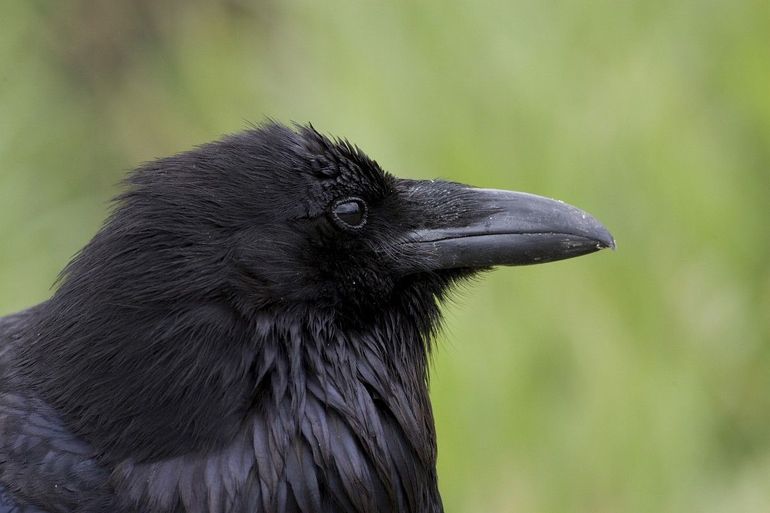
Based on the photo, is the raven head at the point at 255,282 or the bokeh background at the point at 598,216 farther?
the bokeh background at the point at 598,216

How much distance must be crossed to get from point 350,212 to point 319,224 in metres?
0.09

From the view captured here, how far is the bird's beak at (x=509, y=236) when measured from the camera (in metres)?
2.59

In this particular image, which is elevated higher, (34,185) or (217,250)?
(34,185)

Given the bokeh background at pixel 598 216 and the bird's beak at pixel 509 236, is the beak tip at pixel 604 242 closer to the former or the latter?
the bird's beak at pixel 509 236

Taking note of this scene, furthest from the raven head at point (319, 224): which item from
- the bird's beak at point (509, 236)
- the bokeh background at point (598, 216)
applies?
the bokeh background at point (598, 216)

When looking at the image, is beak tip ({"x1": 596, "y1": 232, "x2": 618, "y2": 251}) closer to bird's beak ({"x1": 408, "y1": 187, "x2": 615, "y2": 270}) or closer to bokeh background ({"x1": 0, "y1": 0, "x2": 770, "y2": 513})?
bird's beak ({"x1": 408, "y1": 187, "x2": 615, "y2": 270})

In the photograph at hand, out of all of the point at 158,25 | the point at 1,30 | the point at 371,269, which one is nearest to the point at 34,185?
the point at 1,30

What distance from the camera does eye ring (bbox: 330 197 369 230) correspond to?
252 centimetres

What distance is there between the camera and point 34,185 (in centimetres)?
603

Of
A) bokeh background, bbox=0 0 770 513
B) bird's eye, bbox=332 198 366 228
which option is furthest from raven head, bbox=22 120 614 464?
bokeh background, bbox=0 0 770 513

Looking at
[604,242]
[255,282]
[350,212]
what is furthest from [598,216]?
[255,282]

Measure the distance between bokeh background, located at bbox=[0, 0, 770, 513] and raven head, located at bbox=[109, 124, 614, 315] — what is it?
1413 mm

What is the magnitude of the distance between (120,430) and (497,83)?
2619mm

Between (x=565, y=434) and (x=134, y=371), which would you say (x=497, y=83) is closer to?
(x=565, y=434)
